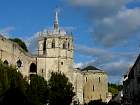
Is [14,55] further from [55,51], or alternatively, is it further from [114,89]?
[114,89]

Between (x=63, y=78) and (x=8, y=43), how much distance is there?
376 inches

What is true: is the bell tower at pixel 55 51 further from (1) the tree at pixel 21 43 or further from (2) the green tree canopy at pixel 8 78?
(2) the green tree canopy at pixel 8 78

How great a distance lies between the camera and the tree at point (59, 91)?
63.7 metres

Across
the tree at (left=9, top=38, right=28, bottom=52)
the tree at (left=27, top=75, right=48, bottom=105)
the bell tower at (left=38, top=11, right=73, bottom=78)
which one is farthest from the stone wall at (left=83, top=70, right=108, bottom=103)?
the tree at (left=27, top=75, right=48, bottom=105)

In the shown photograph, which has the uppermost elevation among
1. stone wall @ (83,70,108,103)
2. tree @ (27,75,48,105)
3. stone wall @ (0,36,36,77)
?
stone wall @ (0,36,36,77)

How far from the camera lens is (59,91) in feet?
213

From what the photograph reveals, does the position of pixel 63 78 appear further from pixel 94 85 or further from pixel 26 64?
pixel 94 85

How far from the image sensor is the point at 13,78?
157ft

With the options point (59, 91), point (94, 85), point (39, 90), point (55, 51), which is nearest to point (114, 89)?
point (94, 85)

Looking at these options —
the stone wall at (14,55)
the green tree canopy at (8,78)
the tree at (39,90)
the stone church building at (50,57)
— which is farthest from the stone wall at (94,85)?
the green tree canopy at (8,78)

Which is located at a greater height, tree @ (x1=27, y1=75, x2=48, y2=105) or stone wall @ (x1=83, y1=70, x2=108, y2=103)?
stone wall @ (x1=83, y1=70, x2=108, y2=103)

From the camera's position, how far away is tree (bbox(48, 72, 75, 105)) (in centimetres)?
6365

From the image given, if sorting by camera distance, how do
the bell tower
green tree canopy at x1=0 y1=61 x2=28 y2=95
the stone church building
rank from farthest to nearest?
1. the bell tower
2. the stone church building
3. green tree canopy at x1=0 y1=61 x2=28 y2=95

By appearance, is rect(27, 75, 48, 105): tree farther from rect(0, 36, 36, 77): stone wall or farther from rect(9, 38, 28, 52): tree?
rect(9, 38, 28, 52): tree
